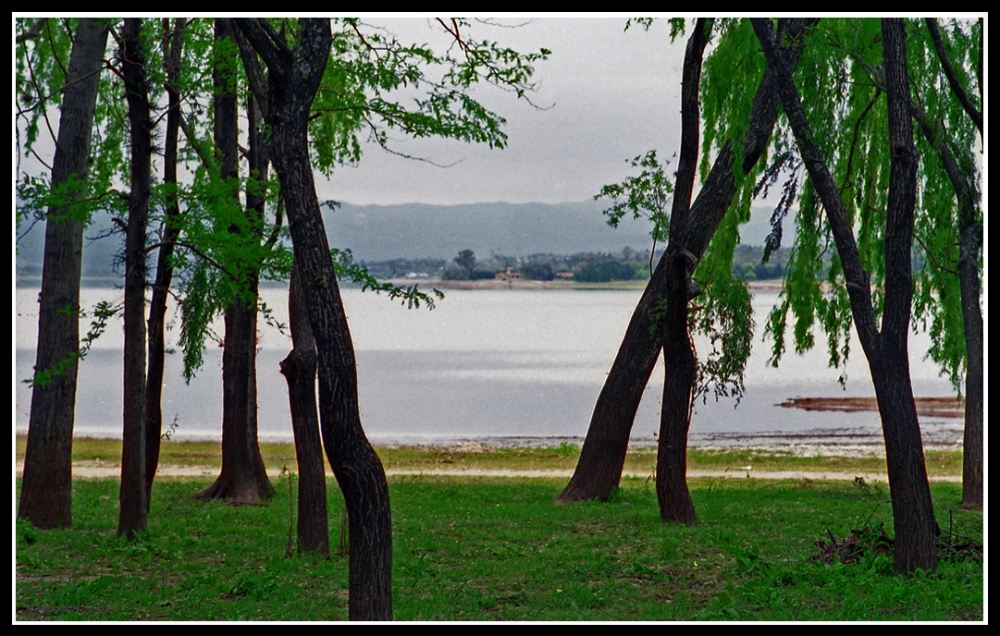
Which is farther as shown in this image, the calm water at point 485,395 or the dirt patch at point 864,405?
the dirt patch at point 864,405

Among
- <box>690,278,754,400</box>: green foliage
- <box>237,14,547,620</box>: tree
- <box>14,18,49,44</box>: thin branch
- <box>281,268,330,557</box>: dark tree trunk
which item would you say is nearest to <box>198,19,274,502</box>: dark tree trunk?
<box>14,18,49,44</box>: thin branch

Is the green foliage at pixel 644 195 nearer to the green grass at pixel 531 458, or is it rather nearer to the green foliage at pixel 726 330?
the green foliage at pixel 726 330

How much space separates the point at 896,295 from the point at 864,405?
1290 inches

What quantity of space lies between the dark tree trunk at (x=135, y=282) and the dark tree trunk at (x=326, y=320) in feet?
13.7

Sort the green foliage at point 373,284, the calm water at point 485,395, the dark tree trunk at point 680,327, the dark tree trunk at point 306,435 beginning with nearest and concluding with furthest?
1. the green foliage at point 373,284
2. the dark tree trunk at point 306,435
3. the dark tree trunk at point 680,327
4. the calm water at point 485,395

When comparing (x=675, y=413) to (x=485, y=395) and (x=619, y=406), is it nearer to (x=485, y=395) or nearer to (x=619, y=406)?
(x=619, y=406)

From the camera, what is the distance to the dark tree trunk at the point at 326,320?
5.74 meters

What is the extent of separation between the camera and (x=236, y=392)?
1315 centimetres

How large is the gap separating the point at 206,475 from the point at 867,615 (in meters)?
13.0

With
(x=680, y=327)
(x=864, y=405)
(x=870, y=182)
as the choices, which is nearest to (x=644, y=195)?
(x=680, y=327)

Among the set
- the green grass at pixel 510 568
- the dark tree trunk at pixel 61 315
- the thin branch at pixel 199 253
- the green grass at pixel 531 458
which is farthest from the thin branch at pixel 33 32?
the green grass at pixel 531 458

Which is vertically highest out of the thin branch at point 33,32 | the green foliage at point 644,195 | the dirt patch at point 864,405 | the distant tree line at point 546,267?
the distant tree line at point 546,267

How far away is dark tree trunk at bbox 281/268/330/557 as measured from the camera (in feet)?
29.0

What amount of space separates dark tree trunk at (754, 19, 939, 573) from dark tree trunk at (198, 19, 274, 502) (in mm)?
7728
